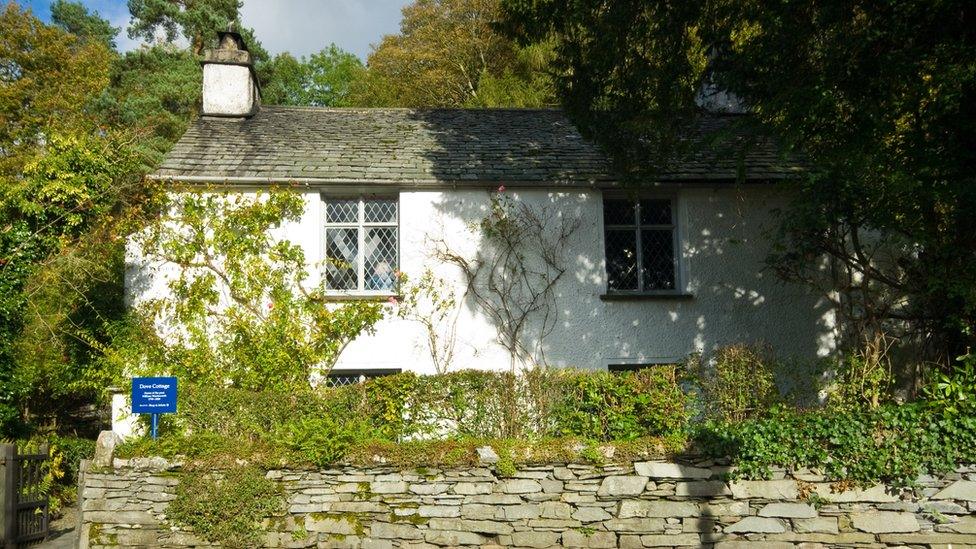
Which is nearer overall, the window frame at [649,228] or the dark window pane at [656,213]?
the window frame at [649,228]

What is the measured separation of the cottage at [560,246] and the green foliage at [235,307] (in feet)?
1.49

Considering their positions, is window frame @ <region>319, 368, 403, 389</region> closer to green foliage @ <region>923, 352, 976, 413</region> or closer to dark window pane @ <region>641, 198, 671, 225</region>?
dark window pane @ <region>641, 198, 671, 225</region>

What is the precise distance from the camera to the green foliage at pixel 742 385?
984 cm

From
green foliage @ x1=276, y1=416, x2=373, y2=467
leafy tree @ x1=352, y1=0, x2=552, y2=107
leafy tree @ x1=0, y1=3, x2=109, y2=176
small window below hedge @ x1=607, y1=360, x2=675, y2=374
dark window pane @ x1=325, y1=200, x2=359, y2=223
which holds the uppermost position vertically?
leafy tree @ x1=352, y1=0, x2=552, y2=107

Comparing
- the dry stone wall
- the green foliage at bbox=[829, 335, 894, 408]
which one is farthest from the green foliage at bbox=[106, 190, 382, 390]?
the green foliage at bbox=[829, 335, 894, 408]

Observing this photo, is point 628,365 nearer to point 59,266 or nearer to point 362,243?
point 362,243

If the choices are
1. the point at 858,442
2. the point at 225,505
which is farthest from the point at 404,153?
the point at 858,442

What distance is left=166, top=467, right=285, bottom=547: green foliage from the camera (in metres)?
9.68

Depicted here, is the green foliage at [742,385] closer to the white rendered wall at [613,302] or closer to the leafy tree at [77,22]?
the white rendered wall at [613,302]

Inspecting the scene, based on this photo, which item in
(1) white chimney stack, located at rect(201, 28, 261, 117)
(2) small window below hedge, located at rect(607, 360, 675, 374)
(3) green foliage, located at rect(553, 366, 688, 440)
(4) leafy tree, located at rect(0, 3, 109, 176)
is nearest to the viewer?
(3) green foliage, located at rect(553, 366, 688, 440)

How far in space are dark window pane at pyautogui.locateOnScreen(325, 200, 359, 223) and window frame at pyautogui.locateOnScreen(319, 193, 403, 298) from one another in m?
0.03

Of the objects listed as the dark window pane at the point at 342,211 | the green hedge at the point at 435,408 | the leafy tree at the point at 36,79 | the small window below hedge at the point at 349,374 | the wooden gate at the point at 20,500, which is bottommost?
the wooden gate at the point at 20,500

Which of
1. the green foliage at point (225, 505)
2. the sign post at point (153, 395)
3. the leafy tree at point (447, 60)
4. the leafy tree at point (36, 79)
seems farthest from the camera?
the leafy tree at point (447, 60)

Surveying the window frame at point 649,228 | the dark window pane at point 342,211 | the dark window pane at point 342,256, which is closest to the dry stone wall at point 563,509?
the dark window pane at point 342,256
